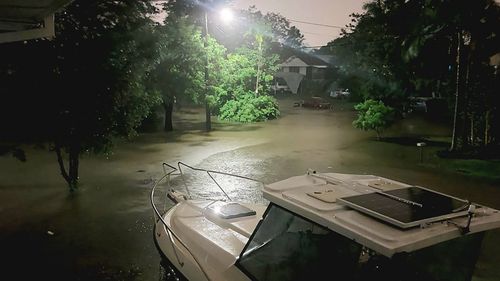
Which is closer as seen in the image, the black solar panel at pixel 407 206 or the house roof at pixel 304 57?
the black solar panel at pixel 407 206

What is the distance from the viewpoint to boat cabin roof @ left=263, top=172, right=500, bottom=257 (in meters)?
3.09

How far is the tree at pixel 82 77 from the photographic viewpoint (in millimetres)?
9062

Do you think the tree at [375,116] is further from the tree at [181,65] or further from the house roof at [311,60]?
the house roof at [311,60]

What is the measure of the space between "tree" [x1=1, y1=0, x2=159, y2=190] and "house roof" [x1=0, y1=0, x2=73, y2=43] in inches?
44.4

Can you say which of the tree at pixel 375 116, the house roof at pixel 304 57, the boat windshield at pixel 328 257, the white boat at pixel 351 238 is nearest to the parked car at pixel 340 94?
the house roof at pixel 304 57

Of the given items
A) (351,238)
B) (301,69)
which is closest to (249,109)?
(351,238)

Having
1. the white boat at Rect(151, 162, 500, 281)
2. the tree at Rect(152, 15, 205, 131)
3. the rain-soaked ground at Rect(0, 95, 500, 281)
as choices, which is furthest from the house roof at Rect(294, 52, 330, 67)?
the white boat at Rect(151, 162, 500, 281)

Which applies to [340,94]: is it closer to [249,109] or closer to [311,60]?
[311,60]

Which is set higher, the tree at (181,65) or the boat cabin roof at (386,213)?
the tree at (181,65)

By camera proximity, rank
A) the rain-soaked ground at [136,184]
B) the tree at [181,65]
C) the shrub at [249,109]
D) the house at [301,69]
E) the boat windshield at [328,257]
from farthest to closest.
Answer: the house at [301,69]
the shrub at [249,109]
the tree at [181,65]
the rain-soaked ground at [136,184]
the boat windshield at [328,257]

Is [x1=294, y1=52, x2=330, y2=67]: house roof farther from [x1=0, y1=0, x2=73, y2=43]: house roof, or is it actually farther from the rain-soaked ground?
[x1=0, y1=0, x2=73, y2=43]: house roof

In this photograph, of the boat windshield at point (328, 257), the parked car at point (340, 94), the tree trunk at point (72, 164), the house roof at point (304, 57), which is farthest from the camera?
the house roof at point (304, 57)

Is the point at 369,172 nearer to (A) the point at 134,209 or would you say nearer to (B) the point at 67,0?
(A) the point at 134,209

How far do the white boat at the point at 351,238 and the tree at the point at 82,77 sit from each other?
235 inches
